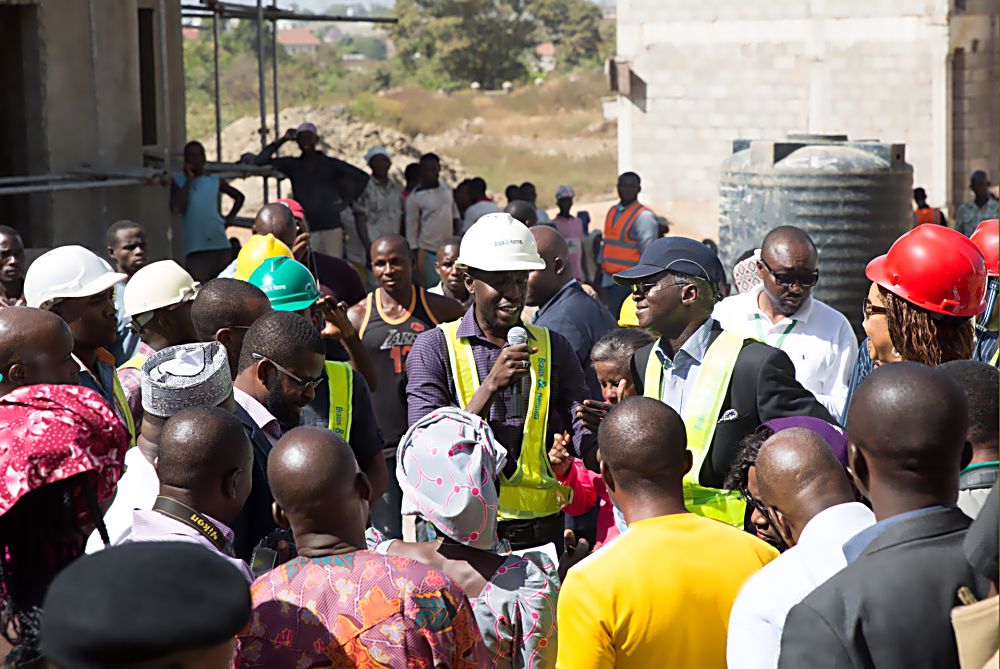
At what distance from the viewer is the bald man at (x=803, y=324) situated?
5801 millimetres

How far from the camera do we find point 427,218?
13.1 m

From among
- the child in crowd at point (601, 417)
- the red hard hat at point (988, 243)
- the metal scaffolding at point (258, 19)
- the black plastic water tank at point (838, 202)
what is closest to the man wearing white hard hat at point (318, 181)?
the metal scaffolding at point (258, 19)

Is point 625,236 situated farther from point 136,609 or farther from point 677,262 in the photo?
point 136,609

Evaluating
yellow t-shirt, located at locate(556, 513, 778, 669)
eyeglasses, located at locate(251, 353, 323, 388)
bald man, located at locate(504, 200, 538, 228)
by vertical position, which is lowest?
yellow t-shirt, located at locate(556, 513, 778, 669)

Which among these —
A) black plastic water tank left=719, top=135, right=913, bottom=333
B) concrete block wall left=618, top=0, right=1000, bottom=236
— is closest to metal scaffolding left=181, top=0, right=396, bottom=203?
black plastic water tank left=719, top=135, right=913, bottom=333

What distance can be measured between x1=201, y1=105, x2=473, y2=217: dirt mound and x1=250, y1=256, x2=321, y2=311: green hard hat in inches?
753

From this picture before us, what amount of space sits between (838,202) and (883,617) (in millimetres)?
6122

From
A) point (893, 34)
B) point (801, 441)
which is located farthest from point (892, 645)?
point (893, 34)

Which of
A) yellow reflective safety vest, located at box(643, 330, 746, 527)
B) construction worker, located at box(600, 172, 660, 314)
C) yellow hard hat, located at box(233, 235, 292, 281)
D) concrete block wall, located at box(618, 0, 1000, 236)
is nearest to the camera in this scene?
yellow reflective safety vest, located at box(643, 330, 746, 527)

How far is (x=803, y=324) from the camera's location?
5898 millimetres

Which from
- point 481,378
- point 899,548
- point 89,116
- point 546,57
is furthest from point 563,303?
point 546,57

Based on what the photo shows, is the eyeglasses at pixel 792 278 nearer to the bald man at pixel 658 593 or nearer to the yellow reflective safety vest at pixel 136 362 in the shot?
the bald man at pixel 658 593

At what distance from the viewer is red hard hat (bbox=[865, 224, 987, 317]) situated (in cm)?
456

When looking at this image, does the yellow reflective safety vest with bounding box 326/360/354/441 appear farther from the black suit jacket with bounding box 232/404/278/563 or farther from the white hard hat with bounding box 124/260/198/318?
the white hard hat with bounding box 124/260/198/318
